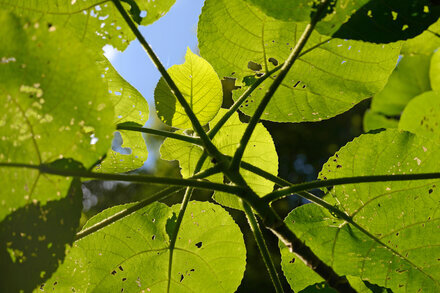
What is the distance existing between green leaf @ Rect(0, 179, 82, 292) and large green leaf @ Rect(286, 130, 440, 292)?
480 mm

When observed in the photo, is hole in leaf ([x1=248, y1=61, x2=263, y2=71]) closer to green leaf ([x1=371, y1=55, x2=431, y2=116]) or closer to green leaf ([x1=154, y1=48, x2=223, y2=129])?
green leaf ([x1=154, y1=48, x2=223, y2=129])

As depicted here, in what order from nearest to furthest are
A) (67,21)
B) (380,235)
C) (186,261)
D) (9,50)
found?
(9,50)
(67,21)
(380,235)
(186,261)

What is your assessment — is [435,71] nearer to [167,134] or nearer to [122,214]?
[167,134]

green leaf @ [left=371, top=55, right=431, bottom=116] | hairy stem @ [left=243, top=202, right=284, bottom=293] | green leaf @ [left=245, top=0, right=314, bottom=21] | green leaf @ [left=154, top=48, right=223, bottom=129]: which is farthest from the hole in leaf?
green leaf @ [left=371, top=55, right=431, bottom=116]

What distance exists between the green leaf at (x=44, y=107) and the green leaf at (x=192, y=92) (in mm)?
343

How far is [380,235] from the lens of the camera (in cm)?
88

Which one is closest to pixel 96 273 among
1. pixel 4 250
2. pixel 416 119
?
pixel 4 250

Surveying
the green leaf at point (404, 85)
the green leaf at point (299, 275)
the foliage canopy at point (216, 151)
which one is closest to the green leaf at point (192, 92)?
the foliage canopy at point (216, 151)

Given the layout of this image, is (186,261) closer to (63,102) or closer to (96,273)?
(96,273)

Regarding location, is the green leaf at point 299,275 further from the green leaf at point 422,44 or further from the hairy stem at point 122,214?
the green leaf at point 422,44

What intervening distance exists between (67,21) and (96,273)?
52 centimetres

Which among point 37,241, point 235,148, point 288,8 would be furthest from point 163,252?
point 288,8

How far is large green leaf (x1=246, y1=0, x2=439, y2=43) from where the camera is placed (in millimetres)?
674

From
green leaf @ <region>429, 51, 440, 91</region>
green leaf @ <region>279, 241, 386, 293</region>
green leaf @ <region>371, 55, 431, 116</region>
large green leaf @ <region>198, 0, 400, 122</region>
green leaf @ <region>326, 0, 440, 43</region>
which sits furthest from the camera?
green leaf @ <region>371, 55, 431, 116</region>
